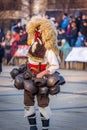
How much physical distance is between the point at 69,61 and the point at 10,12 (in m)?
→ 11.6

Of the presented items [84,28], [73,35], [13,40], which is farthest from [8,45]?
[84,28]

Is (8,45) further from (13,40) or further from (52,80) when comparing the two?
(52,80)

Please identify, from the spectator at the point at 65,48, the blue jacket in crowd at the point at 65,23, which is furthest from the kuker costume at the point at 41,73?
the blue jacket in crowd at the point at 65,23

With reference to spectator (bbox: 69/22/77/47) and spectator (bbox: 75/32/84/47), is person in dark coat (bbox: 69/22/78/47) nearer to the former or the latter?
spectator (bbox: 69/22/77/47)

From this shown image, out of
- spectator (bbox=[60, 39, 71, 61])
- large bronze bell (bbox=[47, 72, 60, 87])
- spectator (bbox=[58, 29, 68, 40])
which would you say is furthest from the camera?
spectator (bbox=[58, 29, 68, 40])

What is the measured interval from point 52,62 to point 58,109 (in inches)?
160

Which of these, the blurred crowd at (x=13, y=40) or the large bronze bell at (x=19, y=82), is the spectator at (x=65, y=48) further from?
the large bronze bell at (x=19, y=82)

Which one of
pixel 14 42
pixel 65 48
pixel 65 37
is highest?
pixel 65 37

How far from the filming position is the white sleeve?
870 centimetres

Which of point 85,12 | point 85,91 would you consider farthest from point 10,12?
point 85,91

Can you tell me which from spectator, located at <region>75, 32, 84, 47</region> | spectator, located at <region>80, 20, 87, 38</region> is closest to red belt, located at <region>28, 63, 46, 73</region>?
spectator, located at <region>75, 32, 84, 47</region>

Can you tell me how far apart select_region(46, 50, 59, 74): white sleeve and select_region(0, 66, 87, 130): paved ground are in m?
1.73

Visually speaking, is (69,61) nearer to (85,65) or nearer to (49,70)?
(85,65)

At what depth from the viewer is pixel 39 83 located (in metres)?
8.70
